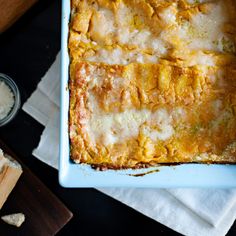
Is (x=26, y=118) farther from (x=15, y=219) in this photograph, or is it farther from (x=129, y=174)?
(x=129, y=174)

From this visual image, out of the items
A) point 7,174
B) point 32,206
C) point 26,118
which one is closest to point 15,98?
point 26,118

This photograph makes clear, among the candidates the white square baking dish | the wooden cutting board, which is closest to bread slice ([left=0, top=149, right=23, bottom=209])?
the wooden cutting board

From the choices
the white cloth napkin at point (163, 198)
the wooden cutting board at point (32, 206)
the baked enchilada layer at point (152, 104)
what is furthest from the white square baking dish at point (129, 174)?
the wooden cutting board at point (32, 206)

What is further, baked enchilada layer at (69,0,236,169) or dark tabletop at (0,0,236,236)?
dark tabletop at (0,0,236,236)

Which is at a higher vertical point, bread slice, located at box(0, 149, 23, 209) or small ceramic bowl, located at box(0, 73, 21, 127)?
small ceramic bowl, located at box(0, 73, 21, 127)

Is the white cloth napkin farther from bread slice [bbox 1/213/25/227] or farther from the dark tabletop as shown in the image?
bread slice [bbox 1/213/25/227]

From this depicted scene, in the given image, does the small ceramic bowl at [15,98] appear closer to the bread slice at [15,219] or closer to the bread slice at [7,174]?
the bread slice at [7,174]

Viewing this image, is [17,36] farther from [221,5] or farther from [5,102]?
[221,5]
